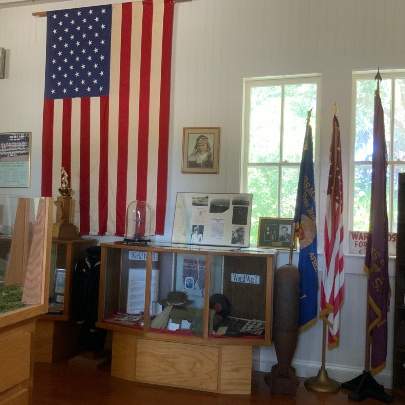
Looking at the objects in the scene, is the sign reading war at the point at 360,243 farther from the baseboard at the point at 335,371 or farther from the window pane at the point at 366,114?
the baseboard at the point at 335,371

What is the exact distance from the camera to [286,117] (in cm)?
394

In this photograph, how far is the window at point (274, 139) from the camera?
12.8ft

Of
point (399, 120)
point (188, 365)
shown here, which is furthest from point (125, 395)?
point (399, 120)

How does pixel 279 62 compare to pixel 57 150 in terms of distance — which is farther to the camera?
pixel 57 150

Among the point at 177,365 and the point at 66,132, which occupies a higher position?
the point at 66,132

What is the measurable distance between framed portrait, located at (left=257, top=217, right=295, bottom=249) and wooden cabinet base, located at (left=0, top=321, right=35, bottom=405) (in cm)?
230

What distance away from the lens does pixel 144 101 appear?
413 cm

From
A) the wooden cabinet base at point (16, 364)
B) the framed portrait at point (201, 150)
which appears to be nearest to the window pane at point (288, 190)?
the framed portrait at point (201, 150)

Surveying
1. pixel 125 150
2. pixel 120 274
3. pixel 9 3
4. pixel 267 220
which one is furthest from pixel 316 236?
pixel 9 3

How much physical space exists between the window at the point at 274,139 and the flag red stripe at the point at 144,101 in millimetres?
915

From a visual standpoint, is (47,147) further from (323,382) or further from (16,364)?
(323,382)

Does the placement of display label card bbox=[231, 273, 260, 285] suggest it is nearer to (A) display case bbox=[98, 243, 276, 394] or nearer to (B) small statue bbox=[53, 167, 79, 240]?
(A) display case bbox=[98, 243, 276, 394]

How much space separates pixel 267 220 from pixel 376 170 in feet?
3.36

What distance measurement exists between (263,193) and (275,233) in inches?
15.1
